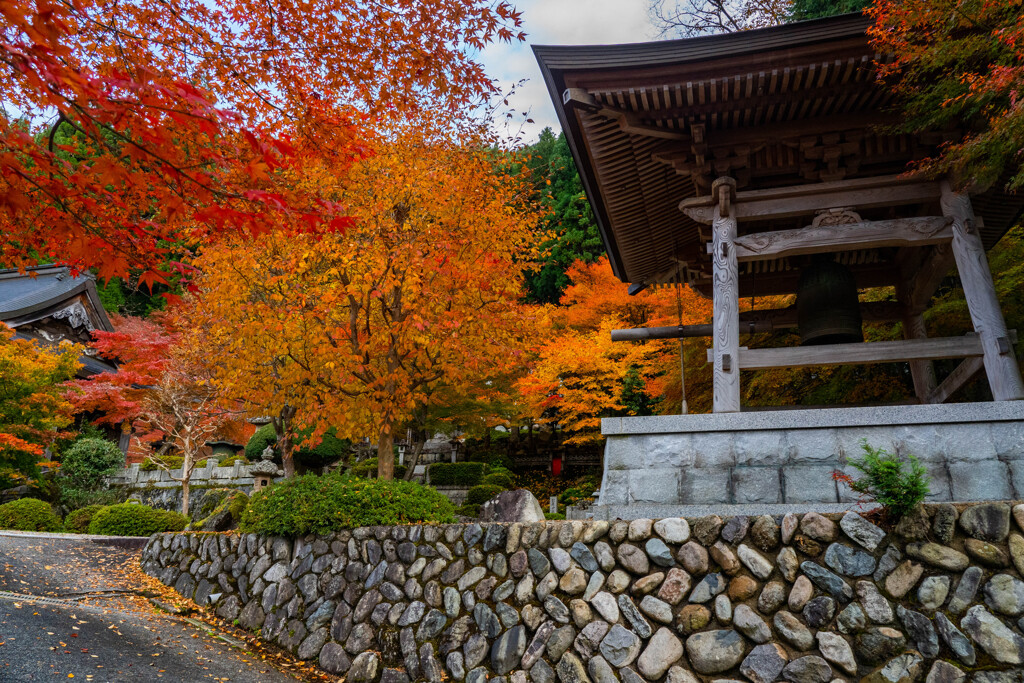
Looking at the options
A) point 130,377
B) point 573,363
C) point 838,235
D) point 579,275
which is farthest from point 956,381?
point 130,377

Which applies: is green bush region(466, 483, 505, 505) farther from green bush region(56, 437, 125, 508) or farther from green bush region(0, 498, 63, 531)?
green bush region(56, 437, 125, 508)

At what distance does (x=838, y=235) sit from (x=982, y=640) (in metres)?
3.93

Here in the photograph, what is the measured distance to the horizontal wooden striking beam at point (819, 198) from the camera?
6.29m

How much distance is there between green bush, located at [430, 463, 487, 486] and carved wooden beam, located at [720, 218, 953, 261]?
14.7 meters

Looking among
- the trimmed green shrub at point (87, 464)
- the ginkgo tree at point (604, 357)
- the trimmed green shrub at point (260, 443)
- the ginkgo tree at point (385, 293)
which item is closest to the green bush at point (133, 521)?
the trimmed green shrub at point (87, 464)

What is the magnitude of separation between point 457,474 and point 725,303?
1498cm

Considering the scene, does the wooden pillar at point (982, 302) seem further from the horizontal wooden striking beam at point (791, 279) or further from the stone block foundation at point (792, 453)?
the horizontal wooden striking beam at point (791, 279)

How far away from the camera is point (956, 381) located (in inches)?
261

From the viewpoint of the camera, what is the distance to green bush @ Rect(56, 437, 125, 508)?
706 inches

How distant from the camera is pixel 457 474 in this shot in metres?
19.7

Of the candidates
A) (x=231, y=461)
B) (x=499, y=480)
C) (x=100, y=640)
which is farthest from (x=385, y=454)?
(x=231, y=461)

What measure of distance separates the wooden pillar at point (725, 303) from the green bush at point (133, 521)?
43.7ft

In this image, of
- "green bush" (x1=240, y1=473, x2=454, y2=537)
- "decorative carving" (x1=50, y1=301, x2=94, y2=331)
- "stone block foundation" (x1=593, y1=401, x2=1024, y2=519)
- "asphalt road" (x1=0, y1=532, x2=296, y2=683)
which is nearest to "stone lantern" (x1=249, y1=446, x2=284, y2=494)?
"asphalt road" (x1=0, y1=532, x2=296, y2=683)

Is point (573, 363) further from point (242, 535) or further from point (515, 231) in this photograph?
point (242, 535)
